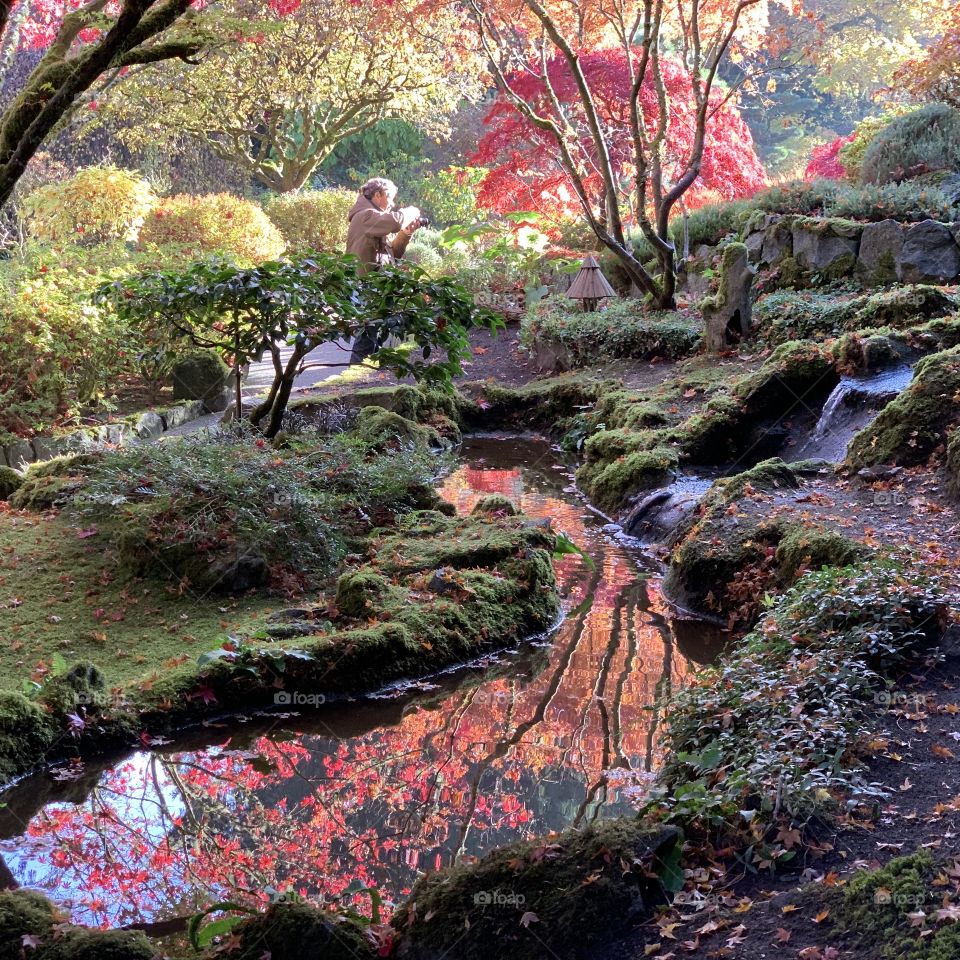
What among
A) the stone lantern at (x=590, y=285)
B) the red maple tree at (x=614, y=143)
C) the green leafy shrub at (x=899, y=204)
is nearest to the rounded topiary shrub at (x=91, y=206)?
the red maple tree at (x=614, y=143)

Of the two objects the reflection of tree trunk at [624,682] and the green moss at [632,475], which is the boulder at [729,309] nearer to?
the green moss at [632,475]

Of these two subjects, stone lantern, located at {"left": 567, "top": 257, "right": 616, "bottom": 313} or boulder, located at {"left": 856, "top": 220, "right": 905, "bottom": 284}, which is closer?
boulder, located at {"left": 856, "top": 220, "right": 905, "bottom": 284}

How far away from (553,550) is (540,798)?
2873 millimetres

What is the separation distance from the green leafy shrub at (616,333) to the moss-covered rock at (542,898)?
954cm

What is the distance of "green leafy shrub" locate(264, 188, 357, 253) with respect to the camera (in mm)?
21875

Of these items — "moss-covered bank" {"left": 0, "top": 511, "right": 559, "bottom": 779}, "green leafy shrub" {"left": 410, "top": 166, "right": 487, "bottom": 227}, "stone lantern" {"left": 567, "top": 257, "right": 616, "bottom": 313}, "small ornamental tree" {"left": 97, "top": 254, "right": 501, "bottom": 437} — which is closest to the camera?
"moss-covered bank" {"left": 0, "top": 511, "right": 559, "bottom": 779}

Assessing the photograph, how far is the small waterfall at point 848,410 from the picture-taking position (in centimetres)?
846

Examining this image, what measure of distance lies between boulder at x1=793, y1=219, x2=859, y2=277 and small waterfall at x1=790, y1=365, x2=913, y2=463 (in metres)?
3.95

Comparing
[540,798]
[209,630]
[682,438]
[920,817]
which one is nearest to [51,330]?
[209,630]

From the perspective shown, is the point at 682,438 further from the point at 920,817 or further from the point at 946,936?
the point at 946,936

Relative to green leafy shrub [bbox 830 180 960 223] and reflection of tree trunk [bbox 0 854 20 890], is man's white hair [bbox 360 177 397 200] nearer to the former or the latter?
green leafy shrub [bbox 830 180 960 223]

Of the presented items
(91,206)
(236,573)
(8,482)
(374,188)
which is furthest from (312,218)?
(236,573)

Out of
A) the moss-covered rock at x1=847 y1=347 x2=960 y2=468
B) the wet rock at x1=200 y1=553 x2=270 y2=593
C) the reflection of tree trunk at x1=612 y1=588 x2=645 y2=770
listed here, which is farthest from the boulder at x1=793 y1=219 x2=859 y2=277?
the wet rock at x1=200 y1=553 x2=270 y2=593

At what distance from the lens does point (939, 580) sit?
5008mm
